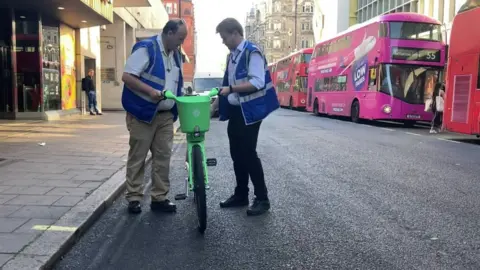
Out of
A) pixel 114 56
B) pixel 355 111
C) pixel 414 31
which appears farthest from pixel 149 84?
pixel 114 56

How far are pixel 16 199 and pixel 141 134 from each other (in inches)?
58.4

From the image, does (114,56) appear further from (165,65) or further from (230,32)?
(230,32)

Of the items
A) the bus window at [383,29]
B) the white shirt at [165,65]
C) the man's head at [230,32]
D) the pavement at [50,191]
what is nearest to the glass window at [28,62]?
the pavement at [50,191]

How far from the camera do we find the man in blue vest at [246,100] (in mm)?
4562

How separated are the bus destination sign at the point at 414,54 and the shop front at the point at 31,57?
1074 cm

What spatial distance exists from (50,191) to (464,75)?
11.1 meters

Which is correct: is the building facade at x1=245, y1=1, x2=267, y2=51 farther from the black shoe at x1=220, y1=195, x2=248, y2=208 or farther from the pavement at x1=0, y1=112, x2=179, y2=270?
the black shoe at x1=220, y1=195, x2=248, y2=208

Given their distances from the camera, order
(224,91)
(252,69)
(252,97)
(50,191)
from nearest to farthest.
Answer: (224,91)
(252,69)
(252,97)
(50,191)

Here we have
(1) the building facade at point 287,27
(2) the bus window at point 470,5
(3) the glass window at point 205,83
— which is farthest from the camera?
(1) the building facade at point 287,27

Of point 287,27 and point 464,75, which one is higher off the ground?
point 287,27

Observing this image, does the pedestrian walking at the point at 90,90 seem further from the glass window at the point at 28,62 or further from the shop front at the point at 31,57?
the glass window at the point at 28,62

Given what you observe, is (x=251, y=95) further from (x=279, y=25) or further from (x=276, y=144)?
(x=279, y=25)

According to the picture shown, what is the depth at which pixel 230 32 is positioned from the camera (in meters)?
4.71

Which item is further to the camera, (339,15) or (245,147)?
(339,15)
